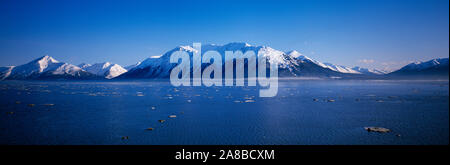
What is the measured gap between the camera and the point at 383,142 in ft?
29.2

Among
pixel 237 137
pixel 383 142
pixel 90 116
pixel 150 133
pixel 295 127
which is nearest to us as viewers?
pixel 383 142

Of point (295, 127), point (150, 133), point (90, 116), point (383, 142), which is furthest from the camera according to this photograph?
point (90, 116)

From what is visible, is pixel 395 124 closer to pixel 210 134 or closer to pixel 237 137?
pixel 237 137

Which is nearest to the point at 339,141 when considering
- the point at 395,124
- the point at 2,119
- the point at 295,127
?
the point at 295,127

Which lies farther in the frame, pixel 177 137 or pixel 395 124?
pixel 395 124

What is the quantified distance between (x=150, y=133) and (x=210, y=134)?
2683mm

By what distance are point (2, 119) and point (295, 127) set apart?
53.7 feet
